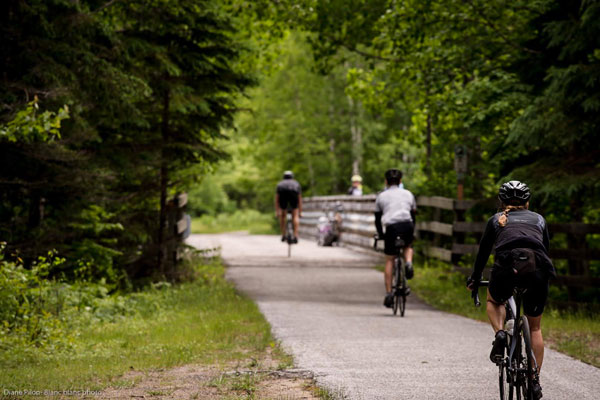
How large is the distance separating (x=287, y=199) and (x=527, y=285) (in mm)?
16055

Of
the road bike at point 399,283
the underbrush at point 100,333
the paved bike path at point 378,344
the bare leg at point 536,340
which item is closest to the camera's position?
the bare leg at point 536,340

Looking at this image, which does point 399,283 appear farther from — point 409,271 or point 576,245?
point 576,245

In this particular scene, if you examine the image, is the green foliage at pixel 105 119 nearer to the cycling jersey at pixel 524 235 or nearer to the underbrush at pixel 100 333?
the underbrush at pixel 100 333

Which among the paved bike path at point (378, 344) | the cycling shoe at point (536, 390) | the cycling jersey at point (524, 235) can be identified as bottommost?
the paved bike path at point (378, 344)

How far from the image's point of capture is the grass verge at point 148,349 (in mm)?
7332

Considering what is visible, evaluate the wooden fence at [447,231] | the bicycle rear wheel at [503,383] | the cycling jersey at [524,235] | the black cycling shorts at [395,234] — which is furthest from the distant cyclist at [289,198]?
the cycling jersey at [524,235]

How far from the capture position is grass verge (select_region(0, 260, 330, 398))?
733 centimetres

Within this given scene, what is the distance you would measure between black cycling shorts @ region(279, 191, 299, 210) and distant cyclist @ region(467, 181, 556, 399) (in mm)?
15577

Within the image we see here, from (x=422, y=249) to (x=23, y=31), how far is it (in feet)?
34.5

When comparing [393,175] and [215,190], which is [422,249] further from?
[215,190]

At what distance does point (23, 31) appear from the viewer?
11.4m


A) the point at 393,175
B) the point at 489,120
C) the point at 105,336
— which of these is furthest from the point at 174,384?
the point at 489,120

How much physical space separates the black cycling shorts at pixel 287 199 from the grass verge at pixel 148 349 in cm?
852

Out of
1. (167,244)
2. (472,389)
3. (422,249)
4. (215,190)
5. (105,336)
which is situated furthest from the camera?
(215,190)
